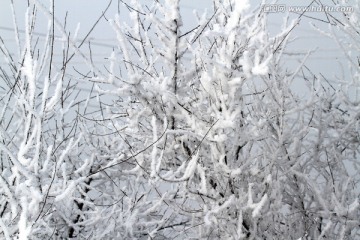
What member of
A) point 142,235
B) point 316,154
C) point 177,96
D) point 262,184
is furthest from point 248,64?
point 142,235

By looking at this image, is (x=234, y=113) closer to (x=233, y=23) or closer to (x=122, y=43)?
(x=233, y=23)

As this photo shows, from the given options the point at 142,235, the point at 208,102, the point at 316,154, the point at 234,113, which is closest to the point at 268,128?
the point at 316,154

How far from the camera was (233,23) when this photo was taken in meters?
3.33

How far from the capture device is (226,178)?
3596 millimetres

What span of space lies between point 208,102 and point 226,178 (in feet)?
2.16

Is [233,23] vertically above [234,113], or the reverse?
[233,23]

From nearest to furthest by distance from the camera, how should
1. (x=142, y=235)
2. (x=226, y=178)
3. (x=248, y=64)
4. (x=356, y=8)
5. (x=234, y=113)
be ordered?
(x=248, y=64)
(x=234, y=113)
(x=226, y=178)
(x=356, y=8)
(x=142, y=235)

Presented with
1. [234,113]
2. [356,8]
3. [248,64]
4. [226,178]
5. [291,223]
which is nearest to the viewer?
[248,64]

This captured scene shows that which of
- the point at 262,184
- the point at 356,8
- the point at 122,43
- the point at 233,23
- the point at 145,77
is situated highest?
the point at 356,8

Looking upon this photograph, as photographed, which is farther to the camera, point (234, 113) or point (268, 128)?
point (268, 128)

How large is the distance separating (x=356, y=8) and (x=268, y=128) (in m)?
1.63

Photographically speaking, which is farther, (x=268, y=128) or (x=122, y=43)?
(x=268, y=128)

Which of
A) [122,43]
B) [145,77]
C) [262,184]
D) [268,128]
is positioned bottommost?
[262,184]

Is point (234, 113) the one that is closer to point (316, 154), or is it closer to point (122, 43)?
point (122, 43)
